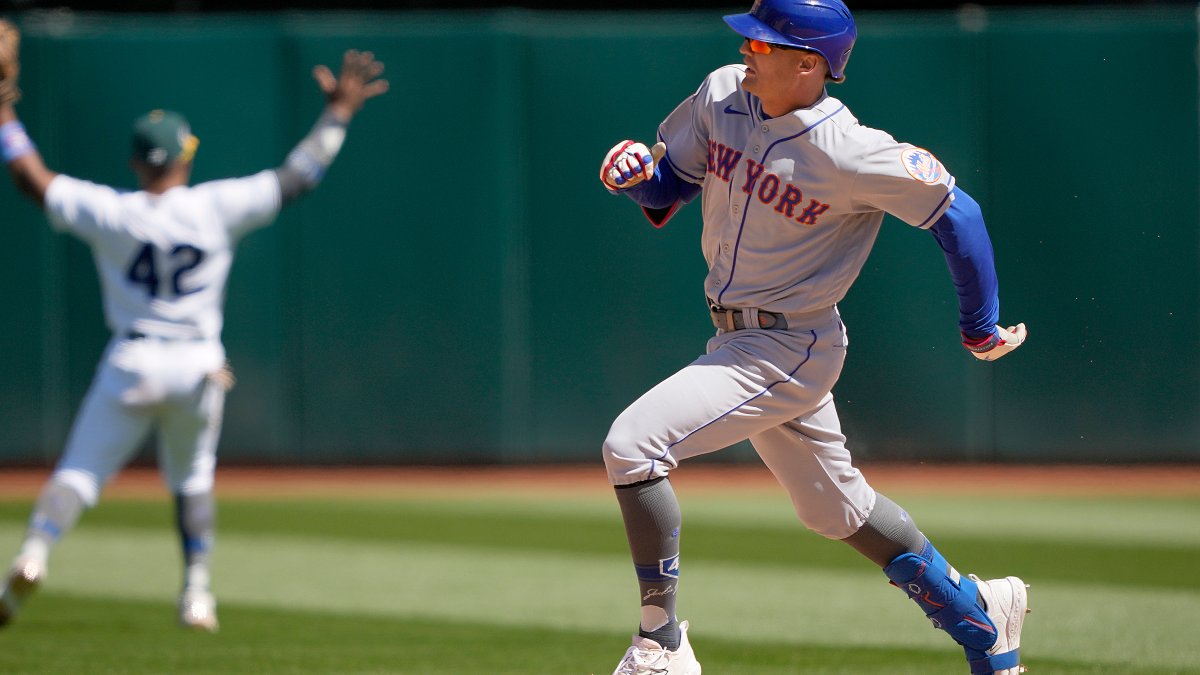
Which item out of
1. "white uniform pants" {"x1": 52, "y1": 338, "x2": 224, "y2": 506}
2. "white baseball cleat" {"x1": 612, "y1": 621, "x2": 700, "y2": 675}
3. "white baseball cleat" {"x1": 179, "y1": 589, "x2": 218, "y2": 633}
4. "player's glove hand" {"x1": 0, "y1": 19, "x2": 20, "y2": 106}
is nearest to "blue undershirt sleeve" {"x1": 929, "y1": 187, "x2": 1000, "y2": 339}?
"white baseball cleat" {"x1": 612, "y1": 621, "x2": 700, "y2": 675}

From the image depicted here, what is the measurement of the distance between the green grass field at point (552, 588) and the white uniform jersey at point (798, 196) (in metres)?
1.52

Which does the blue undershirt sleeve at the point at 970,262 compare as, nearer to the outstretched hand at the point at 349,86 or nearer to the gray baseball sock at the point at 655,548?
the gray baseball sock at the point at 655,548

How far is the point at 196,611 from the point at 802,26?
3.32 meters

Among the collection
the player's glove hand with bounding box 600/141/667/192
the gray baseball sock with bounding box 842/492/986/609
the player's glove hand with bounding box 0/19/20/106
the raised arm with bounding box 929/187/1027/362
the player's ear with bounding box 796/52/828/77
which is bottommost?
the gray baseball sock with bounding box 842/492/986/609

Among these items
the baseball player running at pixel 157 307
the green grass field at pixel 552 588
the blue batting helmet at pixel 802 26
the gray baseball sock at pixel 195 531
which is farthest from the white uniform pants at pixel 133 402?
the blue batting helmet at pixel 802 26

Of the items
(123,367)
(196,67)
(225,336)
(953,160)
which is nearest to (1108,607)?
(123,367)

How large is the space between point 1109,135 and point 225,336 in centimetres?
655

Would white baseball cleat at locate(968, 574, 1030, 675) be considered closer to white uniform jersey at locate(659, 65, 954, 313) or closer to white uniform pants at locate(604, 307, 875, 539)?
white uniform pants at locate(604, 307, 875, 539)

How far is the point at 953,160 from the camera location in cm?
1067

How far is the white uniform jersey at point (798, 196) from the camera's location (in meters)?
3.81

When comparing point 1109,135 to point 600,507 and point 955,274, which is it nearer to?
point 600,507

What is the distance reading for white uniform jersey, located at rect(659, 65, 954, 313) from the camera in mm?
3809

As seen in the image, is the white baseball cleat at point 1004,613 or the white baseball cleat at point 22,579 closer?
the white baseball cleat at point 1004,613

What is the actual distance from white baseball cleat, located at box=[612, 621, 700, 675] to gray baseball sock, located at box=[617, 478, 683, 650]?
0.9 inches
